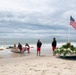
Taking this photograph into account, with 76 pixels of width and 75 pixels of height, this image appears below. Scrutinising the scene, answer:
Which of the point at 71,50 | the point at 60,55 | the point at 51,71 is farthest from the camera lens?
the point at 60,55

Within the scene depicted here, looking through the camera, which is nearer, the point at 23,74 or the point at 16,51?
the point at 23,74

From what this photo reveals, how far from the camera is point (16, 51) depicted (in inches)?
1109

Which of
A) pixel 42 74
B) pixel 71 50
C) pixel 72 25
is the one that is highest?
pixel 72 25

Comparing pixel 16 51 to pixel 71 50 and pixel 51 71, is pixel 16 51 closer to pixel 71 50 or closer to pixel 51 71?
pixel 71 50

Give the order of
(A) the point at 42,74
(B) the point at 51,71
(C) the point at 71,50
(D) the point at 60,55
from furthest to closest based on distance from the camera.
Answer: (D) the point at 60,55
(C) the point at 71,50
(B) the point at 51,71
(A) the point at 42,74

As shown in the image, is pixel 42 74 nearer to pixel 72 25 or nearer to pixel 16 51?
pixel 72 25

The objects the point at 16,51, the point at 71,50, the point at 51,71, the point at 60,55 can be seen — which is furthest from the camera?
the point at 16,51

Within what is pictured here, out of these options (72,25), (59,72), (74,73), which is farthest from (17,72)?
(72,25)

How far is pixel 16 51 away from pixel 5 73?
54.7 ft

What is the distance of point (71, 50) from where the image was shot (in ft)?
56.9

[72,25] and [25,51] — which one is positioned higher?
[72,25]

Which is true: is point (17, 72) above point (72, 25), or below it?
below

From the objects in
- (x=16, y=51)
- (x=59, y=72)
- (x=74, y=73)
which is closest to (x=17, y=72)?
(x=59, y=72)

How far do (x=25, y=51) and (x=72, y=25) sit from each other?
1129cm
